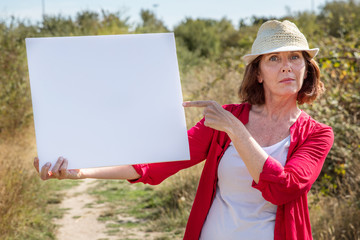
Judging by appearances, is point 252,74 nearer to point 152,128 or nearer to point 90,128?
point 152,128

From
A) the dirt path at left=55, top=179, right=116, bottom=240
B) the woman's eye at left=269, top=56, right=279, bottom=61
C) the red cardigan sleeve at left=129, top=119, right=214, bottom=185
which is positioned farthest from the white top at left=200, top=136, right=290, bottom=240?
the dirt path at left=55, top=179, right=116, bottom=240

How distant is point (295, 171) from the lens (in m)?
1.78

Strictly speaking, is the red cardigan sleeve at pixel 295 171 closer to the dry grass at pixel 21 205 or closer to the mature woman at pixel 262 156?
the mature woman at pixel 262 156

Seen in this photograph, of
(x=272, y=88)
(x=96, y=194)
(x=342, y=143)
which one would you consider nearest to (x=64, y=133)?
(x=272, y=88)

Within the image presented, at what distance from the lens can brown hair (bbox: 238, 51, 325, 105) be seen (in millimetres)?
2186

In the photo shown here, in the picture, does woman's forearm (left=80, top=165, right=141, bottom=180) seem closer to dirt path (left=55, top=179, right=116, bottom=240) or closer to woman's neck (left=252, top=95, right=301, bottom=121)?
woman's neck (left=252, top=95, right=301, bottom=121)

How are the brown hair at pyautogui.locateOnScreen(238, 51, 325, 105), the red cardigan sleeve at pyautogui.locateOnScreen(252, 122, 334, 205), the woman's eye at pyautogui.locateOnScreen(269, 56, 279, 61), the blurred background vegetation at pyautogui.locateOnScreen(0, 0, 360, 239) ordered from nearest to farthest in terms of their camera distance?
the red cardigan sleeve at pyautogui.locateOnScreen(252, 122, 334, 205) → the woman's eye at pyautogui.locateOnScreen(269, 56, 279, 61) → the brown hair at pyautogui.locateOnScreen(238, 51, 325, 105) → the blurred background vegetation at pyautogui.locateOnScreen(0, 0, 360, 239)

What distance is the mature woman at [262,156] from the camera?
1768 millimetres

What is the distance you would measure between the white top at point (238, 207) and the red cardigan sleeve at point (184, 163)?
0.11 metres

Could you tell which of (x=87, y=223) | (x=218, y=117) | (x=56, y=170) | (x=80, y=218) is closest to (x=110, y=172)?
(x=56, y=170)

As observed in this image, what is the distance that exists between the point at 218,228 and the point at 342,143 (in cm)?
298

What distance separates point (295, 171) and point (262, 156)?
0.49ft

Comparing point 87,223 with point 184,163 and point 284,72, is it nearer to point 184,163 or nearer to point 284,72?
point 184,163

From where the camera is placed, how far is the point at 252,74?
224cm
